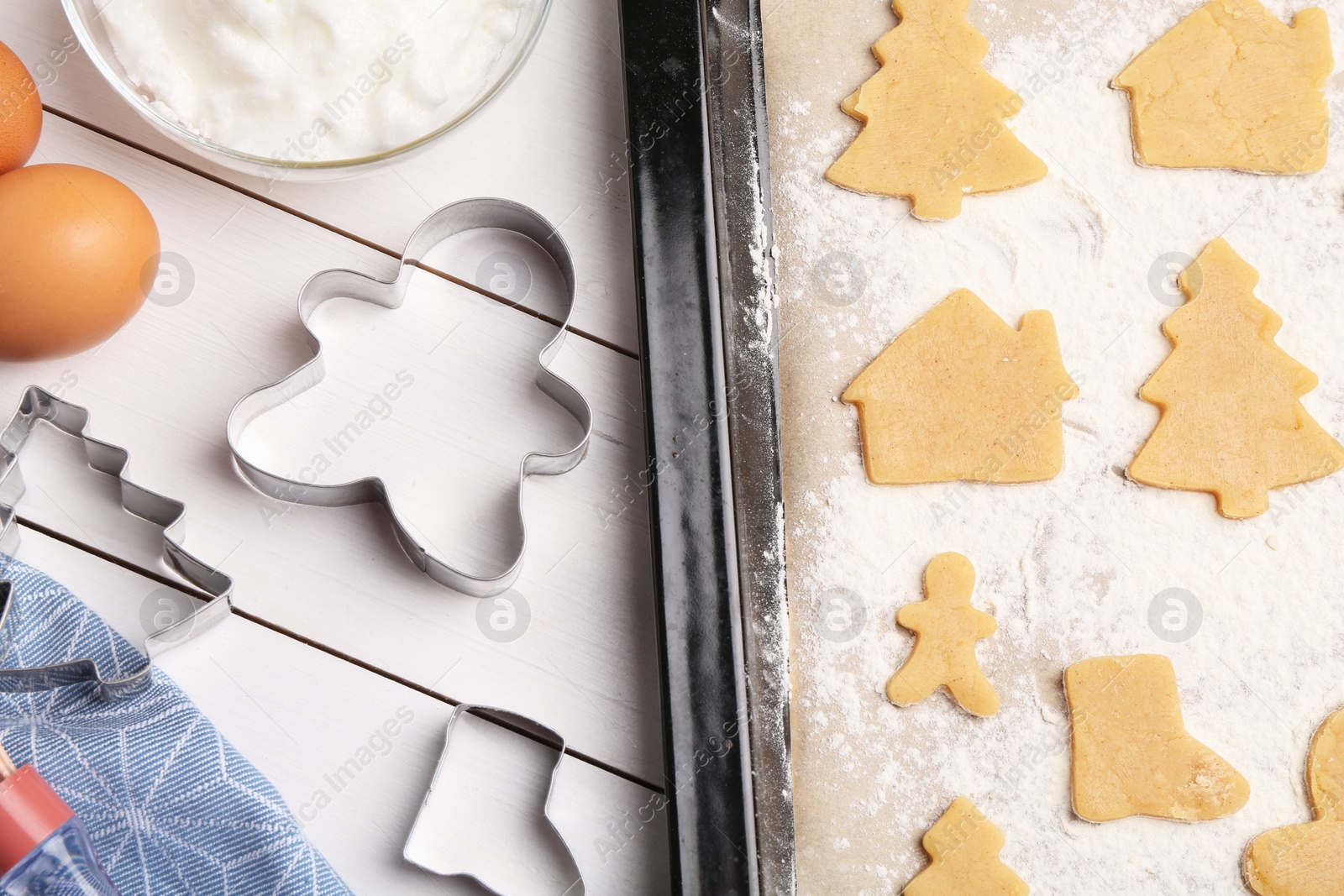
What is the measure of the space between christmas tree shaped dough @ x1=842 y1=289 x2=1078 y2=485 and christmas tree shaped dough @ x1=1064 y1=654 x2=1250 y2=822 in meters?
0.16

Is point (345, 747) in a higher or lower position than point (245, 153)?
Answer: lower

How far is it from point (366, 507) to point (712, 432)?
261 millimetres

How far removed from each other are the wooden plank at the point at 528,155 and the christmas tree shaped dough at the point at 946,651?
11.6 inches

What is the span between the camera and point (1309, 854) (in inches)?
29.5

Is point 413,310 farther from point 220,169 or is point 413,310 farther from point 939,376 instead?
point 939,376

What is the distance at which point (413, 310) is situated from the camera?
782mm

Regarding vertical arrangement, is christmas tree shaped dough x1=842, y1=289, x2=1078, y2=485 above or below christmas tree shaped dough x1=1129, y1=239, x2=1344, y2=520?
above

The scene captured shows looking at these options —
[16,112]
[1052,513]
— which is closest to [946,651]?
[1052,513]

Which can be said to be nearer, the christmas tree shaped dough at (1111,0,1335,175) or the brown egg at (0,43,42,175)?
the brown egg at (0,43,42,175)

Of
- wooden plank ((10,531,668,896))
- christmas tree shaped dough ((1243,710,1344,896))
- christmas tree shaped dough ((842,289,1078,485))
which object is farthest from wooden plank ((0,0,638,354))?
christmas tree shaped dough ((1243,710,1344,896))

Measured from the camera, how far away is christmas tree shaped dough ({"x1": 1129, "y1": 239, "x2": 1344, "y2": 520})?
0.78m

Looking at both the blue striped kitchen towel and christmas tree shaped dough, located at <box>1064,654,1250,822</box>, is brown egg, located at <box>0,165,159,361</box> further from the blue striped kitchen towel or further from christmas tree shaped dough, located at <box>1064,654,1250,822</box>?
christmas tree shaped dough, located at <box>1064,654,1250,822</box>

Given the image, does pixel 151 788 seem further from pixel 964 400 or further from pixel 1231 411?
pixel 1231 411

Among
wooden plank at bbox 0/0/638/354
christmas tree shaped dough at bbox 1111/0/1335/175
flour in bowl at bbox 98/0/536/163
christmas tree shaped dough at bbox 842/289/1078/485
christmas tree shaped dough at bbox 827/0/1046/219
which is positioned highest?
flour in bowl at bbox 98/0/536/163
